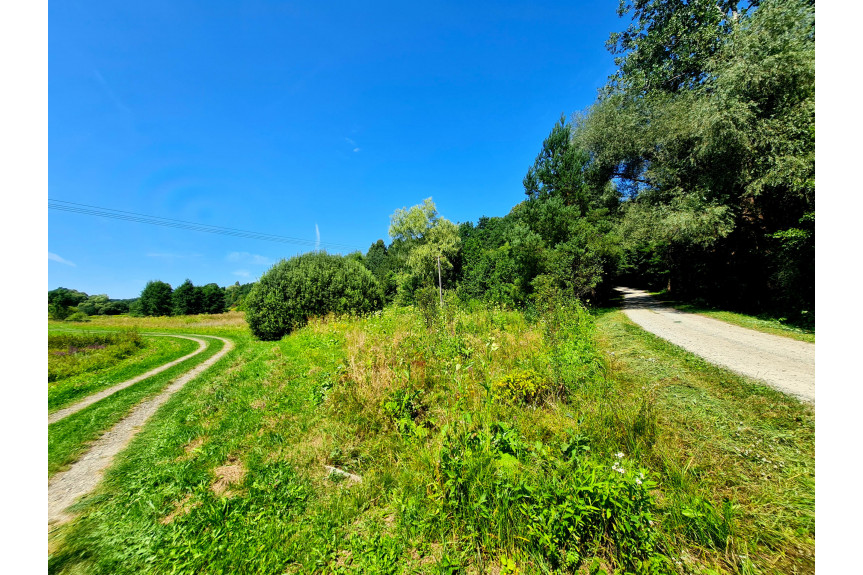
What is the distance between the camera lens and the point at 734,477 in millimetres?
2553

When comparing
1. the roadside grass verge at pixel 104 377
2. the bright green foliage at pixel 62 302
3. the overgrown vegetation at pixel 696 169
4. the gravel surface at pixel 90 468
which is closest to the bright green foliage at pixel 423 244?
the overgrown vegetation at pixel 696 169

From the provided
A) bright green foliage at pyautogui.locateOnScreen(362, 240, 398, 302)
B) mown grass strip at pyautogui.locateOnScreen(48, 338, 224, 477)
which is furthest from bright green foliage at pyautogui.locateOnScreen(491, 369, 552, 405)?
bright green foliage at pyautogui.locateOnScreen(362, 240, 398, 302)

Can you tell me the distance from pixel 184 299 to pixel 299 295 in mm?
49010

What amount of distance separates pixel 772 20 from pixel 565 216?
9248 millimetres

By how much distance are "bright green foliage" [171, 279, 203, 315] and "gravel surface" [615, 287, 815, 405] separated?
210 feet

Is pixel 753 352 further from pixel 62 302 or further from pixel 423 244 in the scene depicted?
pixel 62 302

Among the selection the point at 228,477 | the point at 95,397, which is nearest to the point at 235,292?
the point at 95,397

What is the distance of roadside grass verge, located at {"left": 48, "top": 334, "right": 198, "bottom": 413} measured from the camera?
24.3 ft

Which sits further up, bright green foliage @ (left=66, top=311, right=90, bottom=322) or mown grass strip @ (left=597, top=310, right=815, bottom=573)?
mown grass strip @ (left=597, top=310, right=815, bottom=573)

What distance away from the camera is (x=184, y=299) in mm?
48906

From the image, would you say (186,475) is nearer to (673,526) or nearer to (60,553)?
(60,553)

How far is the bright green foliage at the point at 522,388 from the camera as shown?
4.00 metres

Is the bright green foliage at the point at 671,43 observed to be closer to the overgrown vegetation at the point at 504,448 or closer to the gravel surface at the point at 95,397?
the overgrown vegetation at the point at 504,448

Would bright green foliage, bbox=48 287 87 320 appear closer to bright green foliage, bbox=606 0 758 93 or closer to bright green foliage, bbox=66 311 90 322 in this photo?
bright green foliage, bbox=66 311 90 322
